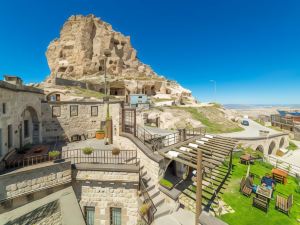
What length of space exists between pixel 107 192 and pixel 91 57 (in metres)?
67.9

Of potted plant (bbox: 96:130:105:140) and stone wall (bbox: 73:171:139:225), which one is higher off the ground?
potted plant (bbox: 96:130:105:140)

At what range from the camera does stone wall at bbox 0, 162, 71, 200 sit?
8.07 meters

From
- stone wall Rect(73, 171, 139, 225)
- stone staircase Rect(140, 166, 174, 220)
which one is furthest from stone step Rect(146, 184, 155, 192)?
stone wall Rect(73, 171, 139, 225)

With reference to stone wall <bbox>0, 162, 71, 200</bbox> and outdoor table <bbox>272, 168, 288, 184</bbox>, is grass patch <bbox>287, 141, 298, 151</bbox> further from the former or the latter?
stone wall <bbox>0, 162, 71, 200</bbox>

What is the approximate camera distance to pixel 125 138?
1442 centimetres

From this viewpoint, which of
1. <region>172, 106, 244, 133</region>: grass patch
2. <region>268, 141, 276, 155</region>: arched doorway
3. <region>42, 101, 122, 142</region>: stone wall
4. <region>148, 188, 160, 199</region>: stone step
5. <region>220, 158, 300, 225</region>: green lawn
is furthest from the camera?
<region>172, 106, 244, 133</region>: grass patch

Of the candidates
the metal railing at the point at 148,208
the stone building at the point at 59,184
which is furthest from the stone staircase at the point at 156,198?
the stone building at the point at 59,184

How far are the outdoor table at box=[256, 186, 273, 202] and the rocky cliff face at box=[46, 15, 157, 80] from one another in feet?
193

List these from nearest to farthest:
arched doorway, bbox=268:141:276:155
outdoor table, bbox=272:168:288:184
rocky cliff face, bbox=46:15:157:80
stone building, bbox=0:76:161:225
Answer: stone building, bbox=0:76:161:225 → outdoor table, bbox=272:168:288:184 → arched doorway, bbox=268:141:276:155 → rocky cliff face, bbox=46:15:157:80

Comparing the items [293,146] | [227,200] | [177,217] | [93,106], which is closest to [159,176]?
[177,217]

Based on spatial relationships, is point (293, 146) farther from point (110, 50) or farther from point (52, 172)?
point (110, 50)

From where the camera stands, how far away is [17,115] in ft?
38.6

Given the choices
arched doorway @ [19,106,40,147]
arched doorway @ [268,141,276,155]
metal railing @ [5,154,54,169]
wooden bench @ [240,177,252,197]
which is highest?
arched doorway @ [19,106,40,147]

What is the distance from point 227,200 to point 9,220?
1208cm
